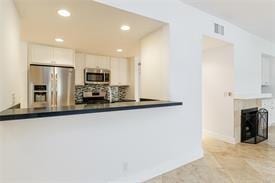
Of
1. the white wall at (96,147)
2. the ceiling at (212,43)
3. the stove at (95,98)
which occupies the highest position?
the ceiling at (212,43)

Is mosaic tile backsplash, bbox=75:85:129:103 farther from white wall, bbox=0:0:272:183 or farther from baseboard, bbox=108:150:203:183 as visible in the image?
baseboard, bbox=108:150:203:183

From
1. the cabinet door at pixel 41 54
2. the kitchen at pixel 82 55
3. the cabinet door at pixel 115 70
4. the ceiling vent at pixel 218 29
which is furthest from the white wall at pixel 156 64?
the cabinet door at pixel 41 54

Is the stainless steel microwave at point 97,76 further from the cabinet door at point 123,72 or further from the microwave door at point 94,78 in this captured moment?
the cabinet door at point 123,72

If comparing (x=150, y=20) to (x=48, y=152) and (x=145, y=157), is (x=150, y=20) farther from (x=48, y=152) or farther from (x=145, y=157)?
(x=48, y=152)

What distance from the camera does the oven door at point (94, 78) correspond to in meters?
4.72

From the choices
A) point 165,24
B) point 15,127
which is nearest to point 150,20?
point 165,24

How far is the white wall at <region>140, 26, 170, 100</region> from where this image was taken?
283 cm

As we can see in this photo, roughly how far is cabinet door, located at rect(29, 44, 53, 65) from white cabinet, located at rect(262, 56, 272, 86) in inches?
250

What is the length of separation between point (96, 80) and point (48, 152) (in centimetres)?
320

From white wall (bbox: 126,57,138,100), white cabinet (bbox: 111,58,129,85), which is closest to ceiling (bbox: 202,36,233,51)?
white wall (bbox: 126,57,138,100)

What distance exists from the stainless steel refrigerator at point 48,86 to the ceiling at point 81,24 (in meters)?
0.61

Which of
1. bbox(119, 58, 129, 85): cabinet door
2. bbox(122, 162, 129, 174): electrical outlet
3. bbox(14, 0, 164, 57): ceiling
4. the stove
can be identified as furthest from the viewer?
bbox(119, 58, 129, 85): cabinet door

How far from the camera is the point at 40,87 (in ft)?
12.0

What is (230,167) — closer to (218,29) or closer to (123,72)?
(218,29)
